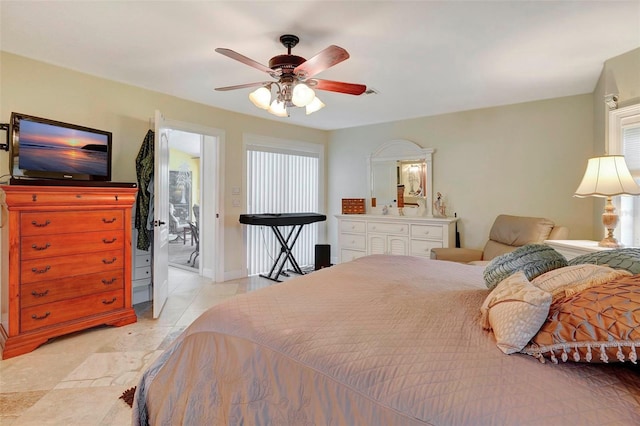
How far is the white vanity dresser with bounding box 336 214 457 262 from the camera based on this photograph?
4.16 metres

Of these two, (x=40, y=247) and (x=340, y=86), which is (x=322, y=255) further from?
(x=40, y=247)

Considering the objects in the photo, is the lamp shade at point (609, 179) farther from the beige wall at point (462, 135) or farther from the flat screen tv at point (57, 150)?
the flat screen tv at point (57, 150)

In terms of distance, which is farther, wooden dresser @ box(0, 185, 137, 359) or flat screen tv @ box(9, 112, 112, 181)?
flat screen tv @ box(9, 112, 112, 181)

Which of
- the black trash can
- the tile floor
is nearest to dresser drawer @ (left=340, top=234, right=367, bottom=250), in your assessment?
the black trash can

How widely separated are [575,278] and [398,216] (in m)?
3.62

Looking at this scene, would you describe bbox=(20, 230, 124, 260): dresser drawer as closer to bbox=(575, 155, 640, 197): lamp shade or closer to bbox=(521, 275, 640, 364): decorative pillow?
bbox=(521, 275, 640, 364): decorative pillow

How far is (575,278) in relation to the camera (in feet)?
3.78

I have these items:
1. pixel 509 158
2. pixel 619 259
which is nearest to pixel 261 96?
pixel 619 259

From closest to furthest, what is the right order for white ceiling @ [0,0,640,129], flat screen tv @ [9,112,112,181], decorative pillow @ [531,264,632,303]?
decorative pillow @ [531,264,632,303] → white ceiling @ [0,0,640,129] → flat screen tv @ [9,112,112,181]

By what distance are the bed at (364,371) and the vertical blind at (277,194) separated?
10.6 ft

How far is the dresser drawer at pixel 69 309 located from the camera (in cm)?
240

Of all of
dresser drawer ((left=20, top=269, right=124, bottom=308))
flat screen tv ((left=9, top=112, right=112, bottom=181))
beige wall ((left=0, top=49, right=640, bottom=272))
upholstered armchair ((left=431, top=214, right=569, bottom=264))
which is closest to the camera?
dresser drawer ((left=20, top=269, right=124, bottom=308))

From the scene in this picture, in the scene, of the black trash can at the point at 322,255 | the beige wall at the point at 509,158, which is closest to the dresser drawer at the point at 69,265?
the black trash can at the point at 322,255

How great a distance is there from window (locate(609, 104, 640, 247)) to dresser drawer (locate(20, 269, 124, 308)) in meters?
4.17
